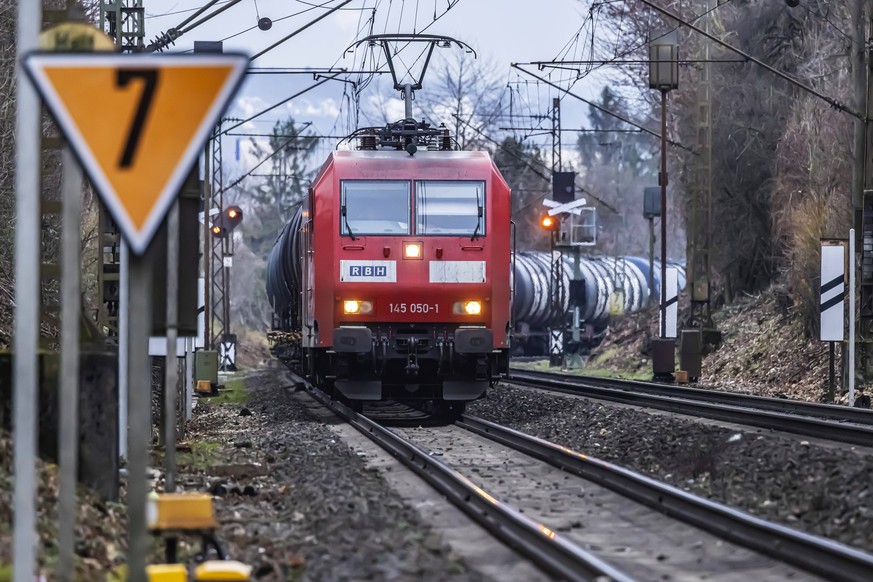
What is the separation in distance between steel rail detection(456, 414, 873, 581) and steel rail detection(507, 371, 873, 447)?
280cm

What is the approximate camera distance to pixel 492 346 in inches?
693

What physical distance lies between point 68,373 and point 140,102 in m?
1.11

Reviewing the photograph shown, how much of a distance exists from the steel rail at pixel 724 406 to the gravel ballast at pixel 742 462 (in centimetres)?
38

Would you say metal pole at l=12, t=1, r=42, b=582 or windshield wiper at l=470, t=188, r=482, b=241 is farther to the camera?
windshield wiper at l=470, t=188, r=482, b=241

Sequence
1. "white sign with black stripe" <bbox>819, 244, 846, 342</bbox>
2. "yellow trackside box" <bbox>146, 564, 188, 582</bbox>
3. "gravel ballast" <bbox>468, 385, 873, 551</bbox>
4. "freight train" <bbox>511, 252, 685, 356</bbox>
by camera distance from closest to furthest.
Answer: "yellow trackside box" <bbox>146, 564, 188, 582</bbox> < "gravel ballast" <bbox>468, 385, 873, 551</bbox> < "white sign with black stripe" <bbox>819, 244, 846, 342</bbox> < "freight train" <bbox>511, 252, 685, 356</bbox>

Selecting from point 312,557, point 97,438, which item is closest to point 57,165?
point 97,438

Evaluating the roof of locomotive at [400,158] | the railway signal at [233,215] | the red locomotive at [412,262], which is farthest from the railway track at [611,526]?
the railway signal at [233,215]

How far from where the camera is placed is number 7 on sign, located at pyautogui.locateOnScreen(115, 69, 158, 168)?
5.04 meters

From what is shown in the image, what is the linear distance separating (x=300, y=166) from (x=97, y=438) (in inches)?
4158

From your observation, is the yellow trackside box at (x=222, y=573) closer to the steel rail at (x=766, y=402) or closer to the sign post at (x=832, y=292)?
the steel rail at (x=766, y=402)

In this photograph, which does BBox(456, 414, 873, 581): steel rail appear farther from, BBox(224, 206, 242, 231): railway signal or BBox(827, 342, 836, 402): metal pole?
BBox(224, 206, 242, 231): railway signal

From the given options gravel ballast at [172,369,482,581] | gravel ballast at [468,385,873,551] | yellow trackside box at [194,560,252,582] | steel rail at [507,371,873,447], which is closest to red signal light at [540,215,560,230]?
steel rail at [507,371,873,447]

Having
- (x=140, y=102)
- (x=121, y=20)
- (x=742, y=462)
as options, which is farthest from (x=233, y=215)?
(x=140, y=102)

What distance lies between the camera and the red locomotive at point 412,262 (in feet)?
57.9
